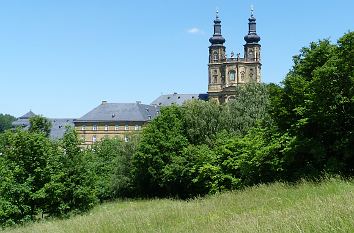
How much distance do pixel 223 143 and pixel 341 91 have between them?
1449 cm

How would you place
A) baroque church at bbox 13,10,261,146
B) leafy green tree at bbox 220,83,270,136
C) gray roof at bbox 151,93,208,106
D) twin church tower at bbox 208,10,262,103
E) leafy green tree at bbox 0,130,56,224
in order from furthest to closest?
gray roof at bbox 151,93,208,106 → twin church tower at bbox 208,10,262,103 → baroque church at bbox 13,10,261,146 → leafy green tree at bbox 220,83,270,136 → leafy green tree at bbox 0,130,56,224

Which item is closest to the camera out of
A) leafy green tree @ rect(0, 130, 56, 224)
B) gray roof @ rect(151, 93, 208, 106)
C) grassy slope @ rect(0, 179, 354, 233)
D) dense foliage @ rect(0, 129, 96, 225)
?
grassy slope @ rect(0, 179, 354, 233)

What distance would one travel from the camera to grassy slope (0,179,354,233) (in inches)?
308

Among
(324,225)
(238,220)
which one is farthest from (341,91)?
(324,225)

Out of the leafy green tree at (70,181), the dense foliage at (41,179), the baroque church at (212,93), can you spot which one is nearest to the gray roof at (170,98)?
the baroque church at (212,93)

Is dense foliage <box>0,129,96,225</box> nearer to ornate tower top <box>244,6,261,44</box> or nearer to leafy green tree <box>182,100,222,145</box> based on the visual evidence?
leafy green tree <box>182,100,222,145</box>

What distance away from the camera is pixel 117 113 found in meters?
125

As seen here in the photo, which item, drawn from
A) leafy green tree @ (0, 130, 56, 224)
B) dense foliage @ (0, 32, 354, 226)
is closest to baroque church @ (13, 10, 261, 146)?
dense foliage @ (0, 32, 354, 226)

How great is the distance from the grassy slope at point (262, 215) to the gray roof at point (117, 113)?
110512mm

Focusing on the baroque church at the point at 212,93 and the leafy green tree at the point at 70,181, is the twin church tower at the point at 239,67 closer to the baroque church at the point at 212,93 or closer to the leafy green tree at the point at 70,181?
the baroque church at the point at 212,93

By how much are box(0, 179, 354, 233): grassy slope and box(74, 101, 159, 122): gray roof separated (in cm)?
11051

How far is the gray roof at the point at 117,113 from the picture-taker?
125m

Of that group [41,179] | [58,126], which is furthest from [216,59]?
[41,179]

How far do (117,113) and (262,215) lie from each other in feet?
383
